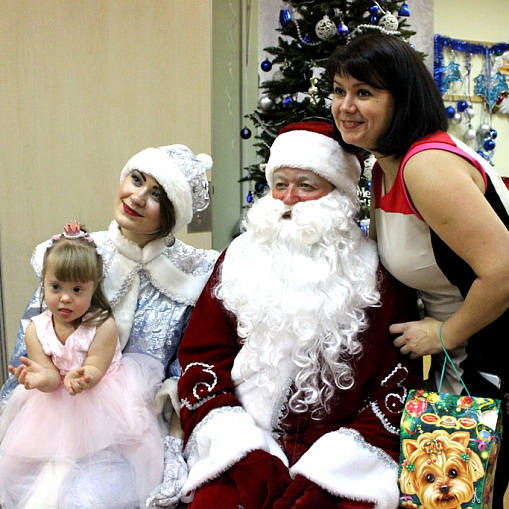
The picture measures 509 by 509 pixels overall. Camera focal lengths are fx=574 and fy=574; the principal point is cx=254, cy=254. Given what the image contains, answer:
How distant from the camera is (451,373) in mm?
1721

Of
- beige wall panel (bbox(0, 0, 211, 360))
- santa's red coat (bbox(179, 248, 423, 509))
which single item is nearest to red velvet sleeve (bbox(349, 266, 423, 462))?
santa's red coat (bbox(179, 248, 423, 509))

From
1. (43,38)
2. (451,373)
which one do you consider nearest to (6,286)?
(43,38)

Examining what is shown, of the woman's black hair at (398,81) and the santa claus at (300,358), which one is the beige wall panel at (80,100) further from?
the woman's black hair at (398,81)

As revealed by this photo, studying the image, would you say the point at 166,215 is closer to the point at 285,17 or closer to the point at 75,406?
→ the point at 75,406

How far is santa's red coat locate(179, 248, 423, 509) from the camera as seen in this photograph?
1.48 m

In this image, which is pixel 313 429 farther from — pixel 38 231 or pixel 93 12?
pixel 93 12

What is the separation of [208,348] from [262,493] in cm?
46

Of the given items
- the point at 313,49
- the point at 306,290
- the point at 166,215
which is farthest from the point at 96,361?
the point at 313,49

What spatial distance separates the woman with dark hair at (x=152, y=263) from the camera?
1861 mm

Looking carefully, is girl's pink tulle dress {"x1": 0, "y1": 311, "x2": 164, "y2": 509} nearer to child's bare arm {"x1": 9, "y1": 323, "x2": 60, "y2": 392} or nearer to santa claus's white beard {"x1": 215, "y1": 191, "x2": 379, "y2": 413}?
child's bare arm {"x1": 9, "y1": 323, "x2": 60, "y2": 392}

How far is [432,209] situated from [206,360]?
31.2 inches

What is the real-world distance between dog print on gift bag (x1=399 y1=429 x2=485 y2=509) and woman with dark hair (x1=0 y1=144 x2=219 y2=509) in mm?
730

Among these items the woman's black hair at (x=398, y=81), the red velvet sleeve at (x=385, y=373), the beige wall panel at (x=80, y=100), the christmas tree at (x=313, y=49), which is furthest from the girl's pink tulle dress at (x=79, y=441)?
the christmas tree at (x=313, y=49)

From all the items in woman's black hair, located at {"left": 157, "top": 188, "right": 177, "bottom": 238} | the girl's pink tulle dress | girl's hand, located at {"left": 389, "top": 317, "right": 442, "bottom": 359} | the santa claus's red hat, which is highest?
the santa claus's red hat
